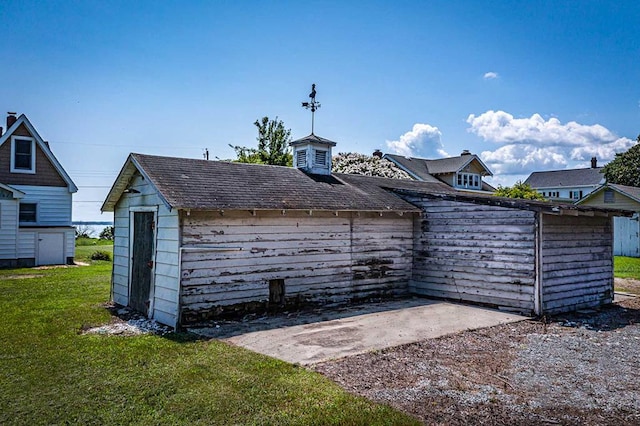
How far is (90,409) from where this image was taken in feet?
17.1

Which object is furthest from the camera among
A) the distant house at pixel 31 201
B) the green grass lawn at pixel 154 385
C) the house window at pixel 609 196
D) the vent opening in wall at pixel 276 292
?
the house window at pixel 609 196

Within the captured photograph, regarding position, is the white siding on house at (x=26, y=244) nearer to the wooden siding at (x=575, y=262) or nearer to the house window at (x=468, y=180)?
the wooden siding at (x=575, y=262)

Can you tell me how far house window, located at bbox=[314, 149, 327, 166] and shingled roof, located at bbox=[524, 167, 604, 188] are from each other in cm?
4719

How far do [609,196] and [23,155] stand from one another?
3087cm

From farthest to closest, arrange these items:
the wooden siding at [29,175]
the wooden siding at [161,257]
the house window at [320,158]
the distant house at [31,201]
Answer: the wooden siding at [29,175] → the distant house at [31,201] → the house window at [320,158] → the wooden siding at [161,257]

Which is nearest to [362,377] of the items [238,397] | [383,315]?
[238,397]

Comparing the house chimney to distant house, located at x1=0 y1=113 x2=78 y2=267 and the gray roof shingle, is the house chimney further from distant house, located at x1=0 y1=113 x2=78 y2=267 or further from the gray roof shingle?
the gray roof shingle

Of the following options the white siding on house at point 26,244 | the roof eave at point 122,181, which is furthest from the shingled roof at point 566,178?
the roof eave at point 122,181

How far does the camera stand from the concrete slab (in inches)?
299

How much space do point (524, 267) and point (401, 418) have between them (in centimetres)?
700

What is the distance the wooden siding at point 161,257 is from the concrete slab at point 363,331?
1.08 metres

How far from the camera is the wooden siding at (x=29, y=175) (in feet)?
68.3

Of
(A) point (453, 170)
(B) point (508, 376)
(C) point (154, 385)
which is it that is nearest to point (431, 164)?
(A) point (453, 170)

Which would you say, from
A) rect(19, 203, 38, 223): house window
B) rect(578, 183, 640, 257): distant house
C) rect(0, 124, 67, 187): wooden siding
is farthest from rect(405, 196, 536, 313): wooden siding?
rect(578, 183, 640, 257): distant house
